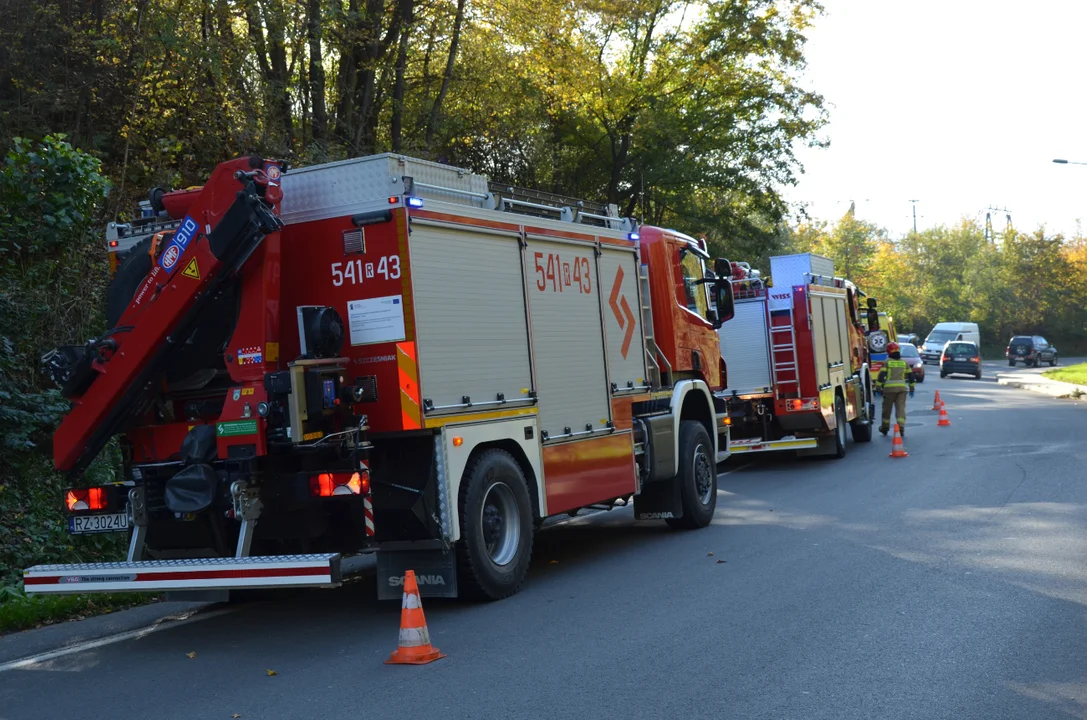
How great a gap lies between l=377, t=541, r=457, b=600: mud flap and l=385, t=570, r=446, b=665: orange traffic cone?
133 cm

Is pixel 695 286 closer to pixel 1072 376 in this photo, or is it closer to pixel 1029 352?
pixel 1072 376

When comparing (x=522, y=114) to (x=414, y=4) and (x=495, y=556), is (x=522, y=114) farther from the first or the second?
(x=495, y=556)

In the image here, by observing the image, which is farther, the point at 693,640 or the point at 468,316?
the point at 468,316

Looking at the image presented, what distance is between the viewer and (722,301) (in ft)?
40.4

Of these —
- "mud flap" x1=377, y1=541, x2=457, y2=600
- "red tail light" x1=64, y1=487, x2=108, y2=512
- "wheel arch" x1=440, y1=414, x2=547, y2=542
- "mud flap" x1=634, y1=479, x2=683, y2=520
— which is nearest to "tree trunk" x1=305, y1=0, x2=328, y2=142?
"mud flap" x1=634, y1=479, x2=683, y2=520

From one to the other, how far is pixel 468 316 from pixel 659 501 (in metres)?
3.99

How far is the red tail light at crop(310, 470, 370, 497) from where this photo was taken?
7.21 meters

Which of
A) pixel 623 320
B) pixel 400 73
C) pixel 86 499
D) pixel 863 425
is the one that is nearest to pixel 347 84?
pixel 400 73

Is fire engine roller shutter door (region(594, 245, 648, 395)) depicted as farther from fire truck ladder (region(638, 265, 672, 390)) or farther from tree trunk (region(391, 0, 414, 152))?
tree trunk (region(391, 0, 414, 152))

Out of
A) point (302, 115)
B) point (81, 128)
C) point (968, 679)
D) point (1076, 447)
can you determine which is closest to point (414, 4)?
point (302, 115)

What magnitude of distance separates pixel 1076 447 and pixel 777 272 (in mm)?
5537

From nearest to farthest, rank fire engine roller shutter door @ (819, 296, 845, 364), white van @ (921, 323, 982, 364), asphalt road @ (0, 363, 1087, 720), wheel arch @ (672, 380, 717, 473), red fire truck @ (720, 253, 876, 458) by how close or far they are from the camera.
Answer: asphalt road @ (0, 363, 1087, 720) → wheel arch @ (672, 380, 717, 473) → red fire truck @ (720, 253, 876, 458) → fire engine roller shutter door @ (819, 296, 845, 364) → white van @ (921, 323, 982, 364)

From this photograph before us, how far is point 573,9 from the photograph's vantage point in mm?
23547

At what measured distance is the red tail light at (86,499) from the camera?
25.0 ft
